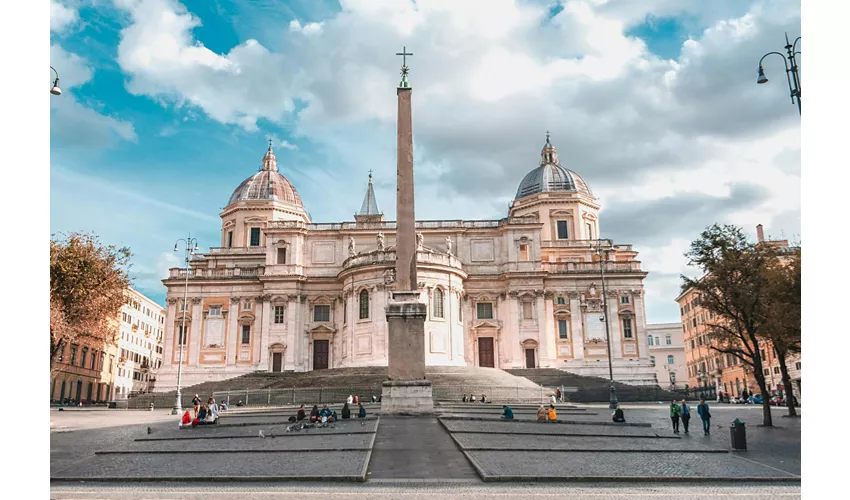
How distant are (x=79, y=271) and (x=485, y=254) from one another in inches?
1478

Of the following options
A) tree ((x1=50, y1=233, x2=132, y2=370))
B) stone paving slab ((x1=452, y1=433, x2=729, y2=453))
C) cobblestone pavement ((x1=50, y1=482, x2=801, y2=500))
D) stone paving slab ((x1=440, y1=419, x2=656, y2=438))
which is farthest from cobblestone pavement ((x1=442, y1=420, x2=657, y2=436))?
tree ((x1=50, y1=233, x2=132, y2=370))

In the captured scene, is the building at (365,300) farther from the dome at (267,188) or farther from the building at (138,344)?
the building at (138,344)

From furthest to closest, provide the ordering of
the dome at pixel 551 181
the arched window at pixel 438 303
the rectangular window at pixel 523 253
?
the dome at pixel 551 181 → the rectangular window at pixel 523 253 → the arched window at pixel 438 303

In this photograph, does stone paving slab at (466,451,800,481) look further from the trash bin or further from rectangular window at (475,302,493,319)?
rectangular window at (475,302,493,319)

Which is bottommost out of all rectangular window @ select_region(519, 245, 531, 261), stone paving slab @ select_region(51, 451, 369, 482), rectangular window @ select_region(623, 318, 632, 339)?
stone paving slab @ select_region(51, 451, 369, 482)

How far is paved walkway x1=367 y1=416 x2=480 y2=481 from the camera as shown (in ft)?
42.0

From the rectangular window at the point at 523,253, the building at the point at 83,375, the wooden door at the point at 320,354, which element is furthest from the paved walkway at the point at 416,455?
the building at the point at 83,375

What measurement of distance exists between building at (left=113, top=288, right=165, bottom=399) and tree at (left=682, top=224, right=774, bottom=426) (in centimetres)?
6492

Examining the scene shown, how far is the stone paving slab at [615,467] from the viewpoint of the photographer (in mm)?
12461

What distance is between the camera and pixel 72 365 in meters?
65.2

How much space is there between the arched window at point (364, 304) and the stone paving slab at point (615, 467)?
36823mm

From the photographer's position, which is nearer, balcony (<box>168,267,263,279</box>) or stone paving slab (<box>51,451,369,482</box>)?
stone paving slab (<box>51,451,369,482</box>)

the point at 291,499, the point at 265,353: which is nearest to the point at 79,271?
the point at 291,499

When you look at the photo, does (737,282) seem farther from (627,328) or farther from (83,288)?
(627,328)
